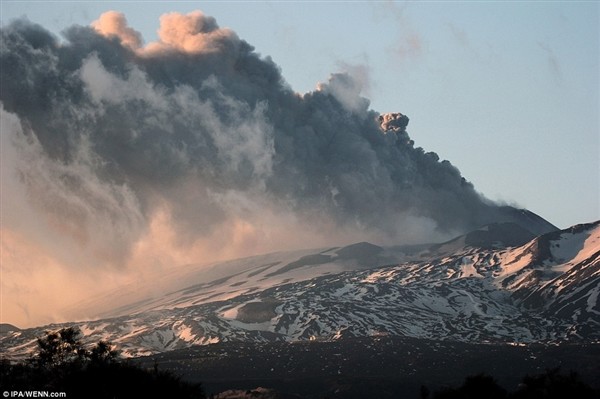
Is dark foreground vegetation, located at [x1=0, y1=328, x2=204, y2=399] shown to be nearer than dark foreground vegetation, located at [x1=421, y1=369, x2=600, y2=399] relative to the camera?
No

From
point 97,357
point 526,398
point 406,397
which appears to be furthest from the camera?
point 406,397

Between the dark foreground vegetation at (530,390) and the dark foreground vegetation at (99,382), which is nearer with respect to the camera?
the dark foreground vegetation at (530,390)

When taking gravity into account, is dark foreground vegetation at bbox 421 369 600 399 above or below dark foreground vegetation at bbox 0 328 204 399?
below

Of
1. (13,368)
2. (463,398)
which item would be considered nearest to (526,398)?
(463,398)

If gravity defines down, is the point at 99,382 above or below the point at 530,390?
above

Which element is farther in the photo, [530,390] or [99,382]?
[99,382]

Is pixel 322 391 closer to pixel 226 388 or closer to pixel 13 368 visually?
pixel 226 388

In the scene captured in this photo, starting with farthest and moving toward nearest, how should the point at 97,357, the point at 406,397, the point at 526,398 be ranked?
the point at 406,397 < the point at 97,357 < the point at 526,398

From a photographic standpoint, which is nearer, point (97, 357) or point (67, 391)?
point (67, 391)

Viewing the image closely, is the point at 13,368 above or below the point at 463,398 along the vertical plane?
above

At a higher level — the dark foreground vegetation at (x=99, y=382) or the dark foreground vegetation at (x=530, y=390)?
the dark foreground vegetation at (x=99, y=382)
